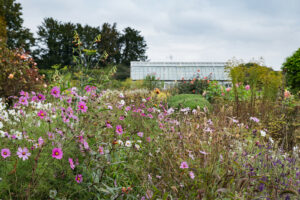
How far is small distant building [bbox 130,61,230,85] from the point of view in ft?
64.7

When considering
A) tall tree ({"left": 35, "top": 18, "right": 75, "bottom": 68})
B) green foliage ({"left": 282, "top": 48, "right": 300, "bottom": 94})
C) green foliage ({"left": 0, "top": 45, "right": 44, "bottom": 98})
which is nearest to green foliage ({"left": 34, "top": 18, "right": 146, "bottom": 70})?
tall tree ({"left": 35, "top": 18, "right": 75, "bottom": 68})

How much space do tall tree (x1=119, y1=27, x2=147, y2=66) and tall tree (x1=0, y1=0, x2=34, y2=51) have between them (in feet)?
38.7

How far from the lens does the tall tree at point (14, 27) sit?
21.2 m

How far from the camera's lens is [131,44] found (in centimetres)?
3133

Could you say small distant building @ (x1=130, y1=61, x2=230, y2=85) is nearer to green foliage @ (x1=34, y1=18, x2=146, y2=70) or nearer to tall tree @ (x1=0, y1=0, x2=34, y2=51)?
green foliage @ (x1=34, y1=18, x2=146, y2=70)

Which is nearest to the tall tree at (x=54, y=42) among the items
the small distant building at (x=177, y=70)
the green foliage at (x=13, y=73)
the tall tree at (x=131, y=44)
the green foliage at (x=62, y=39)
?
the green foliage at (x=62, y=39)

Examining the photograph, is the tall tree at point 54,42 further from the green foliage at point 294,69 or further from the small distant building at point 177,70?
the green foliage at point 294,69

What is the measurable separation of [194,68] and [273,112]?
15842 millimetres

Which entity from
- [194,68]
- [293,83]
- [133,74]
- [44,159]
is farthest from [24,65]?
[194,68]

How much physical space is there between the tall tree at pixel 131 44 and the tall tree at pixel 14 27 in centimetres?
1181

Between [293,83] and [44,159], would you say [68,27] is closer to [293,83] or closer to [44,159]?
[293,83]

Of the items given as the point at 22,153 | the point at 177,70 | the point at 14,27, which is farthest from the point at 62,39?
the point at 22,153

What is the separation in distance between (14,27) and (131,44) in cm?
1378

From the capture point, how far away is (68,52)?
27.8m
